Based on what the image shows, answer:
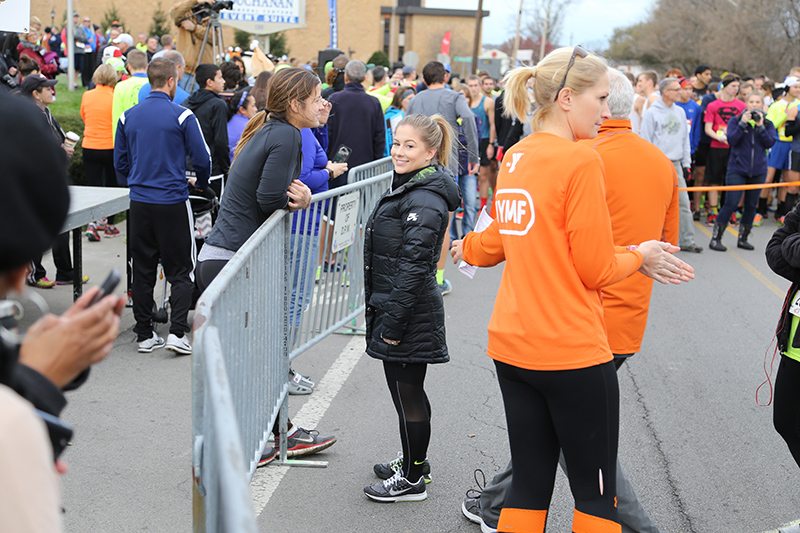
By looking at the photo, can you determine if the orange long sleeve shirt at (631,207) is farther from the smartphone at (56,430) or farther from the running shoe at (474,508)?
the smartphone at (56,430)

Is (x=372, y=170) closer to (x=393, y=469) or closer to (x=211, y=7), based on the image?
(x=393, y=469)

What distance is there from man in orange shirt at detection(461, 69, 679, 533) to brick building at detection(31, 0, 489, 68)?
1671 inches

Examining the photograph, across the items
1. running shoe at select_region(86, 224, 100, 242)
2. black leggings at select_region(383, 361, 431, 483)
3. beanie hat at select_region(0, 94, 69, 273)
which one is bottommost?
running shoe at select_region(86, 224, 100, 242)

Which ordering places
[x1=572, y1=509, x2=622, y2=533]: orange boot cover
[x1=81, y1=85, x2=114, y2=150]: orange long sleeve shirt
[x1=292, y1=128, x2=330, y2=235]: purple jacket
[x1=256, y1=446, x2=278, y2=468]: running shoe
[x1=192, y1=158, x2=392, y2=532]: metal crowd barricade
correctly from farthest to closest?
[x1=81, y1=85, x2=114, y2=150]: orange long sleeve shirt, [x1=292, y1=128, x2=330, y2=235]: purple jacket, [x1=256, y1=446, x2=278, y2=468]: running shoe, [x1=572, y1=509, x2=622, y2=533]: orange boot cover, [x1=192, y1=158, x2=392, y2=532]: metal crowd barricade

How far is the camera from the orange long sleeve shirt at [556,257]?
241 centimetres

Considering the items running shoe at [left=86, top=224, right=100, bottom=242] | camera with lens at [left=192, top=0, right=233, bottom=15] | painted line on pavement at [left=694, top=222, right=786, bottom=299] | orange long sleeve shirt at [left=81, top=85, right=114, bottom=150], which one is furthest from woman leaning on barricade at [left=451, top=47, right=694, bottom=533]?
camera with lens at [left=192, top=0, right=233, bottom=15]

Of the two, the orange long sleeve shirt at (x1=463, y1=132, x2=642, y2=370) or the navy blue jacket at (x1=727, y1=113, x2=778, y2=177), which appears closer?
the orange long sleeve shirt at (x1=463, y1=132, x2=642, y2=370)

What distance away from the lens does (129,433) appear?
4.48 m

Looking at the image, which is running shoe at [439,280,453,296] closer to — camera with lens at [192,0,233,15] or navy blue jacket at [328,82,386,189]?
navy blue jacket at [328,82,386,189]

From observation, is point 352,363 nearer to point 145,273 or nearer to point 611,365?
point 145,273

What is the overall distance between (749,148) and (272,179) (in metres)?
8.74

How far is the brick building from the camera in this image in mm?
56594

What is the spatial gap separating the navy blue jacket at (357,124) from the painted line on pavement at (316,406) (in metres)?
3.29

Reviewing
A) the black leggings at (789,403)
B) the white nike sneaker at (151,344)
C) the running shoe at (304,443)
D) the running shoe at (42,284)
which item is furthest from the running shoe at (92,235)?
the black leggings at (789,403)
